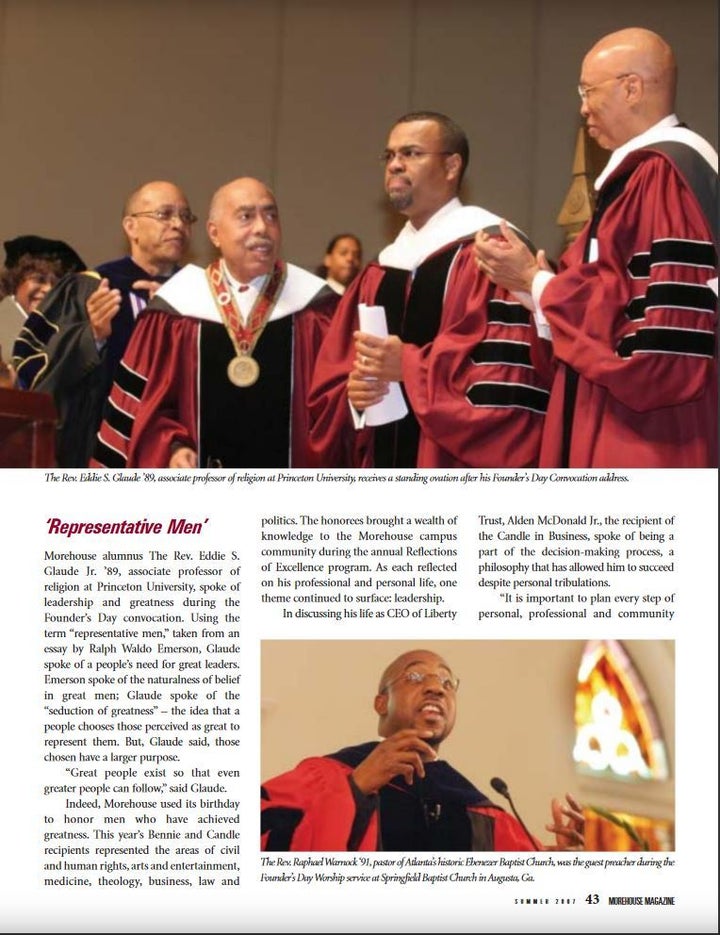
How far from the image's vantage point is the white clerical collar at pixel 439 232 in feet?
17.3

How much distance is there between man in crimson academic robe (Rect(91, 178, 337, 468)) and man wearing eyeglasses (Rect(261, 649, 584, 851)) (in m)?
1.49

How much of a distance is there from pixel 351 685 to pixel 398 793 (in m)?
0.31

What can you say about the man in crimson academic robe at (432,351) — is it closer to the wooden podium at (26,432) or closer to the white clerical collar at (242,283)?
Result: the white clerical collar at (242,283)

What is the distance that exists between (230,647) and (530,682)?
0.79m

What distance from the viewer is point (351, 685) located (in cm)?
412

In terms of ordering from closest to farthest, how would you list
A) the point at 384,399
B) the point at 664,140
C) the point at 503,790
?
the point at 503,790 → the point at 664,140 → the point at 384,399

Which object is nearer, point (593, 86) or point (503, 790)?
point (503, 790)

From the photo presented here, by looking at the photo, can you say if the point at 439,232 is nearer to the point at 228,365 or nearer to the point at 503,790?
the point at 228,365

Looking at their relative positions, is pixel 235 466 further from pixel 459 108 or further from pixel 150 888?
pixel 459 108

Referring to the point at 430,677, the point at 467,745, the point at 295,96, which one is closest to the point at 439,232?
the point at 430,677

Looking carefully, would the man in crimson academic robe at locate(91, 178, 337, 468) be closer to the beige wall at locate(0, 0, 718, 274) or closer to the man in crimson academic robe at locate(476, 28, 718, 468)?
the man in crimson academic robe at locate(476, 28, 718, 468)

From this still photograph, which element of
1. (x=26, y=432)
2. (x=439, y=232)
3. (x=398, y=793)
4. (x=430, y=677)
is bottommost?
(x=398, y=793)

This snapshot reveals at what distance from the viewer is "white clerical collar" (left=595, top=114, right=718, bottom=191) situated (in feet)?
15.6

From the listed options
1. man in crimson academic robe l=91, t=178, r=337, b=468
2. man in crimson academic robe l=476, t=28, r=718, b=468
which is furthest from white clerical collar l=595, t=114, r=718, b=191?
man in crimson academic robe l=91, t=178, r=337, b=468
